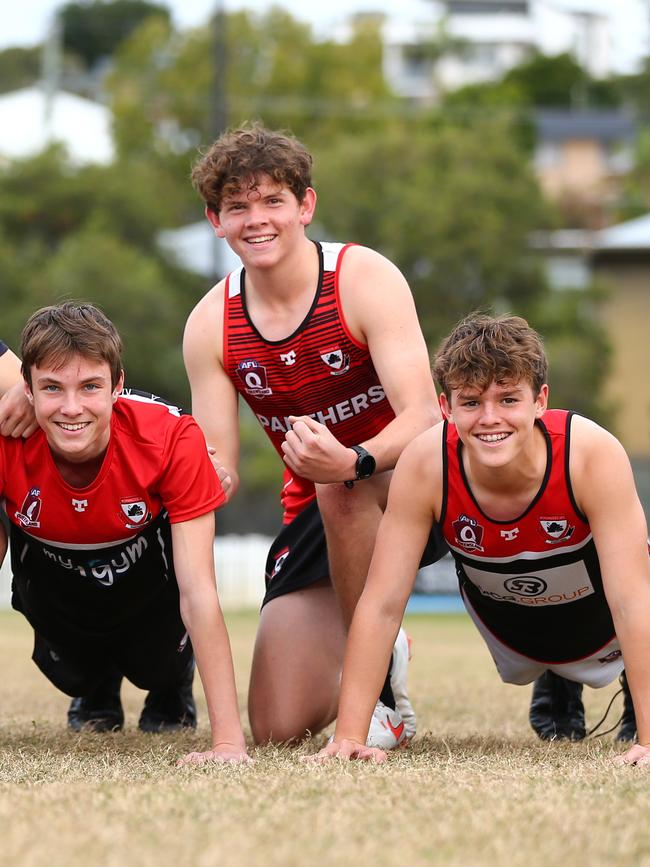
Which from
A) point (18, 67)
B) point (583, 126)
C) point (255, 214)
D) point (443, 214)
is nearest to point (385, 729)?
point (255, 214)

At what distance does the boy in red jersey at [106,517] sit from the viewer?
4340mm

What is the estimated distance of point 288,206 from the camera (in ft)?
16.6

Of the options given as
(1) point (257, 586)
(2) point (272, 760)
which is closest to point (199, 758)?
(2) point (272, 760)

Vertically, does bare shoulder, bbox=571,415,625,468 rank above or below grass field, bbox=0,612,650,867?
above

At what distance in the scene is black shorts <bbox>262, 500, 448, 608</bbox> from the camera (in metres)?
5.51

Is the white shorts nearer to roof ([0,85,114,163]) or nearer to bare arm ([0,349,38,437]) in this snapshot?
bare arm ([0,349,38,437])

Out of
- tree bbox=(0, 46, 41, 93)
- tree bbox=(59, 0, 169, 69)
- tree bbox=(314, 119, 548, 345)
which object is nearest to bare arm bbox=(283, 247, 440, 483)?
tree bbox=(314, 119, 548, 345)

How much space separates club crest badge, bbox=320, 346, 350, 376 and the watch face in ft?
1.55

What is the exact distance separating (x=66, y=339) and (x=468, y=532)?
4.57 feet

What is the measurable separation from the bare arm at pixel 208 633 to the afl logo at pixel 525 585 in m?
0.98

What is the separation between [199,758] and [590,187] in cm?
5211

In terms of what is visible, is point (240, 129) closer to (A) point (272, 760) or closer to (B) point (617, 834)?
(A) point (272, 760)

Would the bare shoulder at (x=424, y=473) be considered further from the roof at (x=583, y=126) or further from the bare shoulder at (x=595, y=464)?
the roof at (x=583, y=126)

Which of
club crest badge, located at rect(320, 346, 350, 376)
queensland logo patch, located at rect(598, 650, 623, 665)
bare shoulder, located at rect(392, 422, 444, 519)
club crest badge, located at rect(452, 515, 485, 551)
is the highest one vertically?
club crest badge, located at rect(320, 346, 350, 376)
